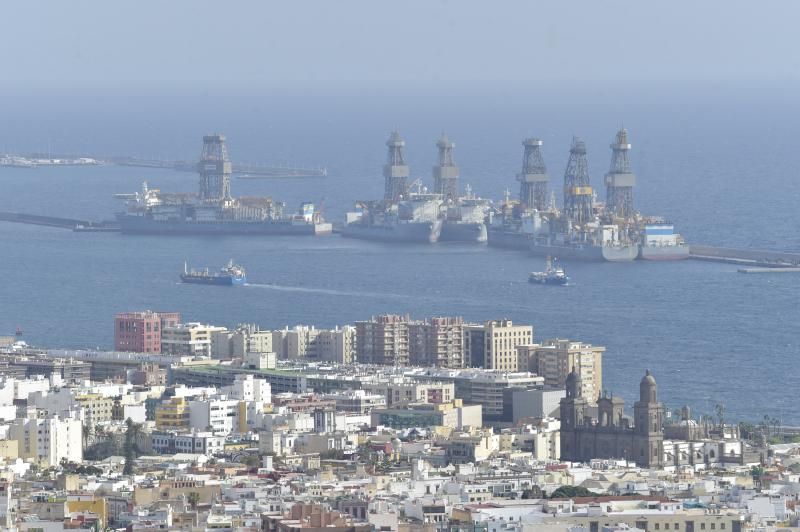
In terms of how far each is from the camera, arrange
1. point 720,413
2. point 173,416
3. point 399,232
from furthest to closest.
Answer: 1. point 399,232
2. point 720,413
3. point 173,416

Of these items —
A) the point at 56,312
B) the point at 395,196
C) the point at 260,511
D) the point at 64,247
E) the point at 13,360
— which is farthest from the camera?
the point at 395,196

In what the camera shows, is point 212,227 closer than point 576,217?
No

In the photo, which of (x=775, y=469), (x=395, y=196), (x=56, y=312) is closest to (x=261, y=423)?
(x=775, y=469)

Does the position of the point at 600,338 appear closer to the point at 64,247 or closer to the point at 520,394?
the point at 520,394

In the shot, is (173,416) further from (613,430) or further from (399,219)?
(399,219)

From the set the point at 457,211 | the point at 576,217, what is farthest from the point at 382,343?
the point at 457,211

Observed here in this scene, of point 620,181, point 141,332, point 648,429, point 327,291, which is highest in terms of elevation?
point 620,181
